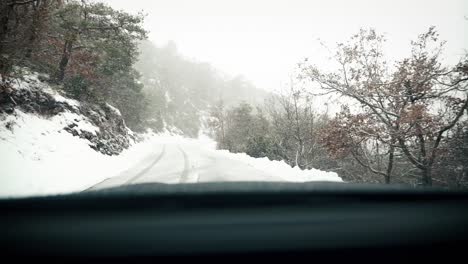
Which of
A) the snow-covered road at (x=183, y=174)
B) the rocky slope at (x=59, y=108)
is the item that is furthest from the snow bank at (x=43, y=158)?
the snow-covered road at (x=183, y=174)

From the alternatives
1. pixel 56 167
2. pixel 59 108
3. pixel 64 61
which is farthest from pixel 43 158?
pixel 64 61

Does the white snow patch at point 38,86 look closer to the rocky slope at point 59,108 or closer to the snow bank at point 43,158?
the rocky slope at point 59,108

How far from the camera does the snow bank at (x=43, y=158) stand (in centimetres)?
759

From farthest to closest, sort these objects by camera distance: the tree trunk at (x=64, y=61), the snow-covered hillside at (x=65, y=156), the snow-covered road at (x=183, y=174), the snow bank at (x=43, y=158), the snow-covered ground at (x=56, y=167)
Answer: the tree trunk at (x=64, y=61) → the snow-covered road at (x=183, y=174) → the snow-covered hillside at (x=65, y=156) → the snow-covered ground at (x=56, y=167) → the snow bank at (x=43, y=158)

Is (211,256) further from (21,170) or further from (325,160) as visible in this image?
(325,160)

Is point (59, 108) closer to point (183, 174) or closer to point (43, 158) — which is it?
point (43, 158)

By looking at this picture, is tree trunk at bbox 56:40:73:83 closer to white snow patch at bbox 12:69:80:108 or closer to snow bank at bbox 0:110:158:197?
white snow patch at bbox 12:69:80:108

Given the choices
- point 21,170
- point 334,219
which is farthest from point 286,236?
point 21,170

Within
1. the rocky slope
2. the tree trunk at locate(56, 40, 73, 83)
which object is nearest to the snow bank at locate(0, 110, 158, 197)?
the rocky slope

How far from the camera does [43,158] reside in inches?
407

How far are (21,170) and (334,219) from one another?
32.8 ft

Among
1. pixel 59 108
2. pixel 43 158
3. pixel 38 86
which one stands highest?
pixel 38 86

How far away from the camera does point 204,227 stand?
1449 mm

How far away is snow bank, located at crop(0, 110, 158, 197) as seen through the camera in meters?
7.59
